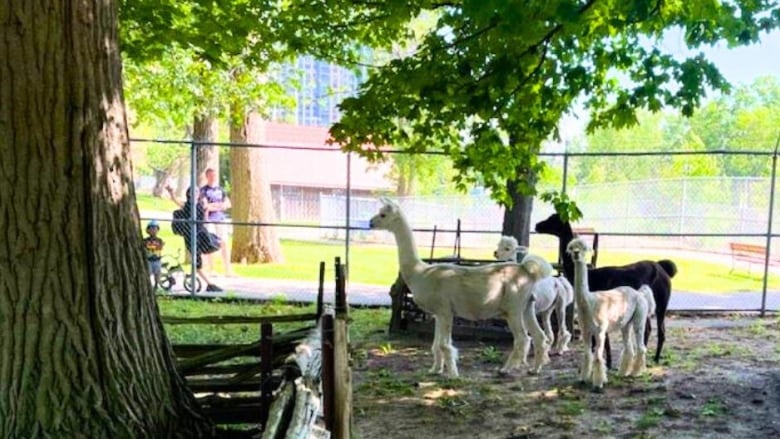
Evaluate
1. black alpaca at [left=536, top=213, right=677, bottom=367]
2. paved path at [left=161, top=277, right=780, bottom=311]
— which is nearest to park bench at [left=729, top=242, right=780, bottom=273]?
paved path at [left=161, top=277, right=780, bottom=311]

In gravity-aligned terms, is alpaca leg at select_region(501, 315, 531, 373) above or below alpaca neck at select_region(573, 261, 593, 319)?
below

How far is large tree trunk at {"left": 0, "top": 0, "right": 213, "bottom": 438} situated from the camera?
2619 millimetres

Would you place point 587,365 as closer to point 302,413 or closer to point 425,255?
point 302,413

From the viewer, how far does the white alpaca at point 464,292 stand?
6266mm

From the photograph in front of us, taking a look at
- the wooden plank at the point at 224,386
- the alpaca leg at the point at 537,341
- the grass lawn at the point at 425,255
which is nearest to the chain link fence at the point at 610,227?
the grass lawn at the point at 425,255

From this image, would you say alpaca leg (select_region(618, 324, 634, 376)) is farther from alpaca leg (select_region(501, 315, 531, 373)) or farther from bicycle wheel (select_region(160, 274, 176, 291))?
bicycle wheel (select_region(160, 274, 176, 291))

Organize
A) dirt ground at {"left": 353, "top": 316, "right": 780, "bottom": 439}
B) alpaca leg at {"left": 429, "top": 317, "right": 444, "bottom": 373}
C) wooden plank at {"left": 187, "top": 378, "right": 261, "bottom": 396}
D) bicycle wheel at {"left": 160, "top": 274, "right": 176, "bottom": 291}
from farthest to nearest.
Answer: bicycle wheel at {"left": 160, "top": 274, "right": 176, "bottom": 291}, alpaca leg at {"left": 429, "top": 317, "right": 444, "bottom": 373}, dirt ground at {"left": 353, "top": 316, "right": 780, "bottom": 439}, wooden plank at {"left": 187, "top": 378, "right": 261, "bottom": 396}

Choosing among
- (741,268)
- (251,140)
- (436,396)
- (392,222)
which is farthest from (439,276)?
(741,268)

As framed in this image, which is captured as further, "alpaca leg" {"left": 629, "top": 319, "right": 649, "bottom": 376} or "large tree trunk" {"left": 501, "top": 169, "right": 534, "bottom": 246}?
"large tree trunk" {"left": 501, "top": 169, "right": 534, "bottom": 246}

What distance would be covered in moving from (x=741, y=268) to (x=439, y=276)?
12982 mm

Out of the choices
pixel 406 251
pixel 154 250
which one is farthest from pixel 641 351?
pixel 154 250

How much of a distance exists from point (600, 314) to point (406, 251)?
1.84m

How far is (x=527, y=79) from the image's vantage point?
5848mm

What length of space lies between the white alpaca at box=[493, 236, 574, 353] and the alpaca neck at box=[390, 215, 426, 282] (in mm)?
1071
